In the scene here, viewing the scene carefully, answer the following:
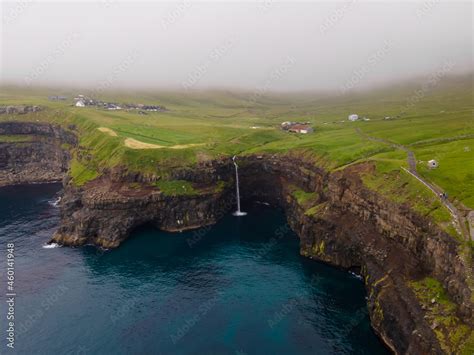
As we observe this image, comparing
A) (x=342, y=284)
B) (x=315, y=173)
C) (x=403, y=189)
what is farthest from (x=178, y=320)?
(x=315, y=173)

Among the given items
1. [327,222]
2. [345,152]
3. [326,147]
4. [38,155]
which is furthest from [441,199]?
[38,155]

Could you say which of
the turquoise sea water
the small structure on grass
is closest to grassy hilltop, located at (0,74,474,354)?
the small structure on grass

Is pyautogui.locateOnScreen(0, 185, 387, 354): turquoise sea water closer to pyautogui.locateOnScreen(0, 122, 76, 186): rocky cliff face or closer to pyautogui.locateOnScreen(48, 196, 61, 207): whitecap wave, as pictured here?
pyautogui.locateOnScreen(48, 196, 61, 207): whitecap wave

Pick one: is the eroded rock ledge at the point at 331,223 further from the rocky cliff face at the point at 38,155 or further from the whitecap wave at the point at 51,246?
the rocky cliff face at the point at 38,155

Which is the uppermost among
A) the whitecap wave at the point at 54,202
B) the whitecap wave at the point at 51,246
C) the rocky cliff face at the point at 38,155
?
the rocky cliff face at the point at 38,155

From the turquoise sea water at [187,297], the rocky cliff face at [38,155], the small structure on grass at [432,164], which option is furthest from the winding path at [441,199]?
the rocky cliff face at [38,155]
